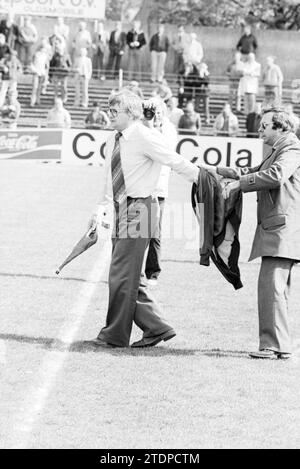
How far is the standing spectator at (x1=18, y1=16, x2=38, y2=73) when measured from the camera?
120 feet

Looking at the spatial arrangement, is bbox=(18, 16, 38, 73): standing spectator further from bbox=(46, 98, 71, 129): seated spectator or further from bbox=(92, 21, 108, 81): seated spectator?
bbox=(46, 98, 71, 129): seated spectator

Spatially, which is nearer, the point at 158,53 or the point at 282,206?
the point at 282,206

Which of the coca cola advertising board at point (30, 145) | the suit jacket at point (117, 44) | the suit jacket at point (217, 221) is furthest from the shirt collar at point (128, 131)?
the suit jacket at point (117, 44)

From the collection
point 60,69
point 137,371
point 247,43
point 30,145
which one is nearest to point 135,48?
point 60,69

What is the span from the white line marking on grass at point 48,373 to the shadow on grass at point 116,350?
0.20 ft

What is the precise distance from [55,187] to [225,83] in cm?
1797

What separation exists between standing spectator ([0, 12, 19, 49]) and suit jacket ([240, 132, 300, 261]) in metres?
28.6

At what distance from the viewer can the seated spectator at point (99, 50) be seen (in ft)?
123

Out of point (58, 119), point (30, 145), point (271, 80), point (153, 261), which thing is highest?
point (271, 80)

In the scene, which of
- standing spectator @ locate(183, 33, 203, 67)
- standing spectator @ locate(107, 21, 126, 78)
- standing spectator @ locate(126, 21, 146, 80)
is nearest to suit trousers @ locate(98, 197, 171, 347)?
standing spectator @ locate(183, 33, 203, 67)

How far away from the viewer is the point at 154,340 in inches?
330

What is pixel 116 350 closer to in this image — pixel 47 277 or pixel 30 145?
pixel 47 277

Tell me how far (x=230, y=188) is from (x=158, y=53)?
96.3 ft

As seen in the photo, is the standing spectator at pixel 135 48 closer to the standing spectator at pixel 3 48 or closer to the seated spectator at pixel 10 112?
the standing spectator at pixel 3 48
